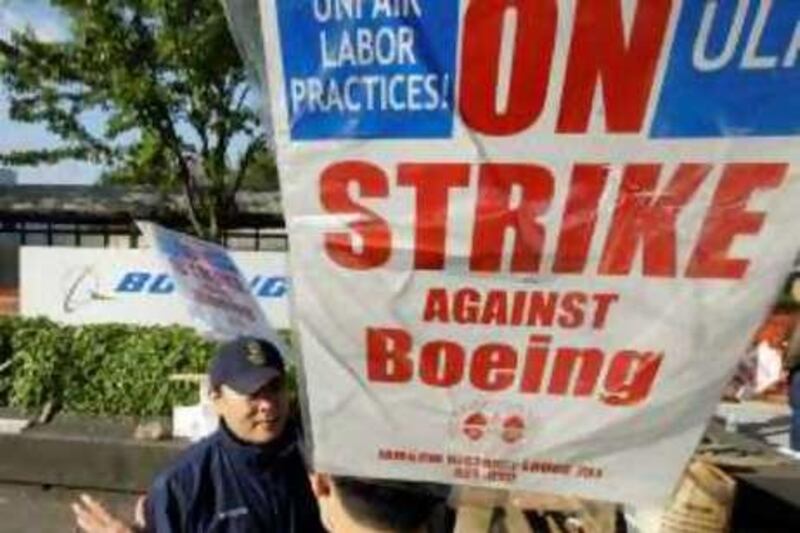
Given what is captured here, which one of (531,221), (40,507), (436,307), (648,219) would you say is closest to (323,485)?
(436,307)

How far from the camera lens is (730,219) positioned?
2158 mm

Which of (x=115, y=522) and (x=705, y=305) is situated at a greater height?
(x=705, y=305)

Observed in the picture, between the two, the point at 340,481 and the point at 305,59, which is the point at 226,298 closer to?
the point at 340,481

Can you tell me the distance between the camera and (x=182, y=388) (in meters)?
11.4

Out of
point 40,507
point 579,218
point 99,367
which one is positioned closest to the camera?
point 579,218

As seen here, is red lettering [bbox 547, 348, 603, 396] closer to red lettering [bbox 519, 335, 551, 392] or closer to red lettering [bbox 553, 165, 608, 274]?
red lettering [bbox 519, 335, 551, 392]

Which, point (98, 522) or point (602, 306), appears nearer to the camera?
point (602, 306)

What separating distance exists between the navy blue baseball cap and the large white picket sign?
107 cm

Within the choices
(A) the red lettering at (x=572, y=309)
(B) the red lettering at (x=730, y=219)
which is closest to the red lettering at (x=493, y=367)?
(A) the red lettering at (x=572, y=309)

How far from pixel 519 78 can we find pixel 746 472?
26.2 feet

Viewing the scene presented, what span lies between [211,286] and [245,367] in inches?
107

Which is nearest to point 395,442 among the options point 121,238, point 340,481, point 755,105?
point 340,481

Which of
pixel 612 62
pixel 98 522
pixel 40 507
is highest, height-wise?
pixel 612 62

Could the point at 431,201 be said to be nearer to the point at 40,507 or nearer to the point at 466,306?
the point at 466,306
